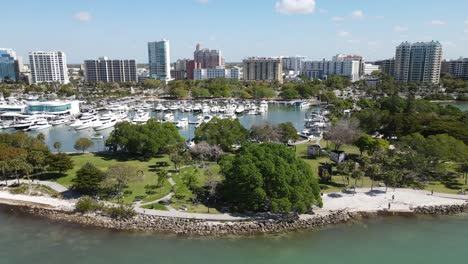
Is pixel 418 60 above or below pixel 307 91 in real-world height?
above

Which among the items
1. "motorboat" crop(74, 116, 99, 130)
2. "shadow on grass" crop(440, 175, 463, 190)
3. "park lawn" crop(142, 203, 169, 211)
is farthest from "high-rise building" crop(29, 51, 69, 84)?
"shadow on grass" crop(440, 175, 463, 190)

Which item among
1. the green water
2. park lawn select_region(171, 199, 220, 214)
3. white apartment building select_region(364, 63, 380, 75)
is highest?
white apartment building select_region(364, 63, 380, 75)

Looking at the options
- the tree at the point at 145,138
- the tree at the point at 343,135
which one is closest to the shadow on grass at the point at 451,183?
the tree at the point at 343,135

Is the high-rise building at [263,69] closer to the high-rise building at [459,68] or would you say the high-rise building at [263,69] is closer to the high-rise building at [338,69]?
the high-rise building at [338,69]

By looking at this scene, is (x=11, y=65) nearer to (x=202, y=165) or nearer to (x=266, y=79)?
(x=266, y=79)

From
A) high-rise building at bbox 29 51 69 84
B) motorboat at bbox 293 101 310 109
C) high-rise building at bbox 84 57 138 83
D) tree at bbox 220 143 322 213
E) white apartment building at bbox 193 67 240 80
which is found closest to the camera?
tree at bbox 220 143 322 213

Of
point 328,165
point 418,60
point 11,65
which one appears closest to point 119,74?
point 11,65

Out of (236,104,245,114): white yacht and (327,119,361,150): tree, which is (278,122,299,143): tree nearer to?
(327,119,361,150): tree
